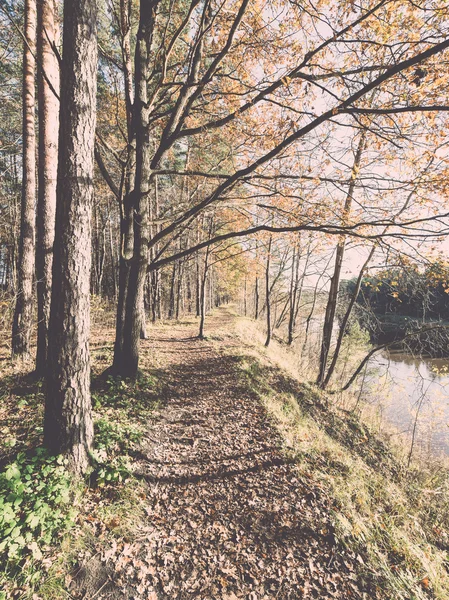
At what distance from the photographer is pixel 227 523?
11.5ft

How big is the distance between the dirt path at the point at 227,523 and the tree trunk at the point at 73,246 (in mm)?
1269

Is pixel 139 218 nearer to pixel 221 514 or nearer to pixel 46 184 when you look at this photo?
pixel 46 184

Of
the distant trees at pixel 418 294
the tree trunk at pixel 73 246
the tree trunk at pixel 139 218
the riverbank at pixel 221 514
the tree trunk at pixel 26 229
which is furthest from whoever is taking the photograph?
the tree trunk at pixel 26 229

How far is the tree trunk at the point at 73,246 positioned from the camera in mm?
3055

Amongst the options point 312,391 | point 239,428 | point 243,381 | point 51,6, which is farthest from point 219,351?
point 51,6

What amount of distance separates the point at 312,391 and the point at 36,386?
8803 mm

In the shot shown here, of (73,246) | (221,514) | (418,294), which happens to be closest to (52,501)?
(221,514)

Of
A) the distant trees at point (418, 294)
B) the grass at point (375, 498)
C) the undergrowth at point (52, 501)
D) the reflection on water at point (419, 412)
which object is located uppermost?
the distant trees at point (418, 294)

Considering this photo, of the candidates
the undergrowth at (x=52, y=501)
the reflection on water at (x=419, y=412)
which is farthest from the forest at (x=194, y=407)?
the reflection on water at (x=419, y=412)

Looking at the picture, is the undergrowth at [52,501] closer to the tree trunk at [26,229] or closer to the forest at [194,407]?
the forest at [194,407]

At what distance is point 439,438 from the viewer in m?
12.6

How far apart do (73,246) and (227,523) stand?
13.1 feet

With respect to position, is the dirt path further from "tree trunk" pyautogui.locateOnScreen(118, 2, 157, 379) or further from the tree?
the tree

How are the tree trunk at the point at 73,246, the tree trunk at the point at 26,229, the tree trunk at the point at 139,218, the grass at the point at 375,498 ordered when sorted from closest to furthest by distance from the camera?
1. the tree trunk at the point at 73,246
2. the grass at the point at 375,498
3. the tree trunk at the point at 139,218
4. the tree trunk at the point at 26,229
